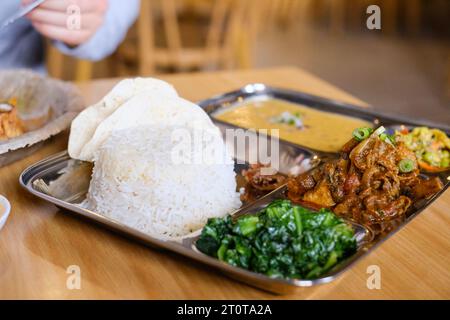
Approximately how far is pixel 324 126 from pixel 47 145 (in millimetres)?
1125

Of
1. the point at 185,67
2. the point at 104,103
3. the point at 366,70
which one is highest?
the point at 104,103

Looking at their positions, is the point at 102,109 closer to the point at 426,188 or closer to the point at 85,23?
the point at 85,23

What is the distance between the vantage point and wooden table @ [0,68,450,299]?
1.25 meters

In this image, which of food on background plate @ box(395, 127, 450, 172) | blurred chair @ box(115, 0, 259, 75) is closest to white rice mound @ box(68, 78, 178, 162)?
food on background plate @ box(395, 127, 450, 172)

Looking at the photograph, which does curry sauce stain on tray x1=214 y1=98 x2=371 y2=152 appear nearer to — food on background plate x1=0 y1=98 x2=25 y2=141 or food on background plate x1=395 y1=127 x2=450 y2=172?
food on background plate x1=395 y1=127 x2=450 y2=172

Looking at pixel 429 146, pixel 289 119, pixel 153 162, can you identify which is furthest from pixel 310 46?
pixel 153 162

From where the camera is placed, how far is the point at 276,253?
122 cm

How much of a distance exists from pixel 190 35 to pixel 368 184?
3474 millimetres

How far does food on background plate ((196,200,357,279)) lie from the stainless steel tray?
30 millimetres

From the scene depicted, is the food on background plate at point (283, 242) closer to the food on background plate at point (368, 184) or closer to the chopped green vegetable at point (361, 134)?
the food on background plate at point (368, 184)

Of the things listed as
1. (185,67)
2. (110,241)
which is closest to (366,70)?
(185,67)

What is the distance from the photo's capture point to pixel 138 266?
1.33 metres

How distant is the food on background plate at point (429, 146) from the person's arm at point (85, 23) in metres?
1.40
